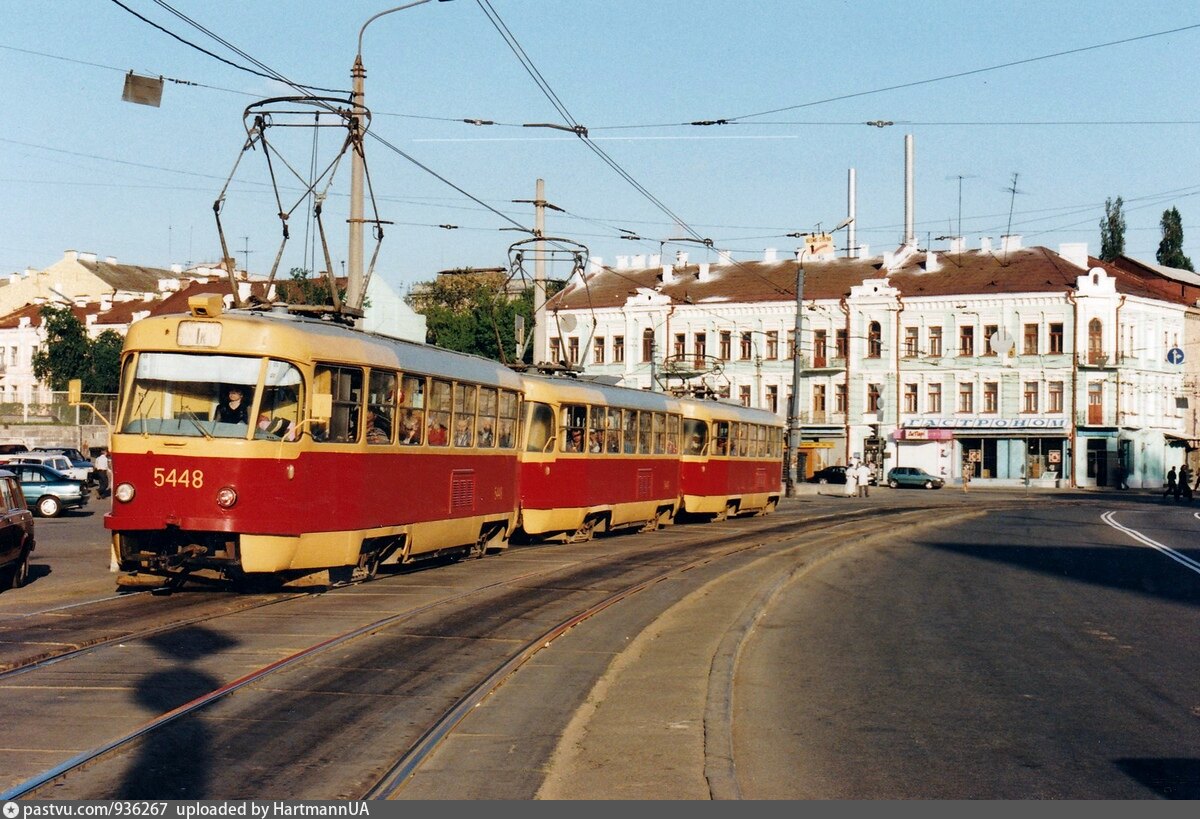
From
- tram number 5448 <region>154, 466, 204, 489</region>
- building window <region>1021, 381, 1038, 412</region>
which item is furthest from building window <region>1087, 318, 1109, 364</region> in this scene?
tram number 5448 <region>154, 466, 204, 489</region>

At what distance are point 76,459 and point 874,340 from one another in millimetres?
43380

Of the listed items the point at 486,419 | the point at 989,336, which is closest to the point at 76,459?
the point at 486,419

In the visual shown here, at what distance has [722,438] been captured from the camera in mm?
35000

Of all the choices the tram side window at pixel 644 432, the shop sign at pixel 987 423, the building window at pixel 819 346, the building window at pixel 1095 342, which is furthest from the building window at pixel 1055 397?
the tram side window at pixel 644 432

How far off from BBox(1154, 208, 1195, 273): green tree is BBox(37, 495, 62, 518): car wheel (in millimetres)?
89705

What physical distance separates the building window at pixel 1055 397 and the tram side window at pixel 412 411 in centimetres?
6061

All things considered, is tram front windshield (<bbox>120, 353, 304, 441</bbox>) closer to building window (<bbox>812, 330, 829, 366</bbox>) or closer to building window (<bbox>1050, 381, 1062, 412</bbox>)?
building window (<bbox>1050, 381, 1062, 412</bbox>)

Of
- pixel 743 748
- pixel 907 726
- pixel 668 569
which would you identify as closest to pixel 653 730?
pixel 743 748

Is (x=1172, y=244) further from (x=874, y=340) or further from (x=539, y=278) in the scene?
(x=539, y=278)

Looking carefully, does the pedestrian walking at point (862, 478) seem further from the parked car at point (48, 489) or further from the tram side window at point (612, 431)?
the tram side window at point (612, 431)

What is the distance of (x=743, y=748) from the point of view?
9.09 meters

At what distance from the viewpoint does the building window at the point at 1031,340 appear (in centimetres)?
7406

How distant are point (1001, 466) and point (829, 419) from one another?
9.65 metres

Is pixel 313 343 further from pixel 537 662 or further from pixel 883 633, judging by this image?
pixel 883 633
